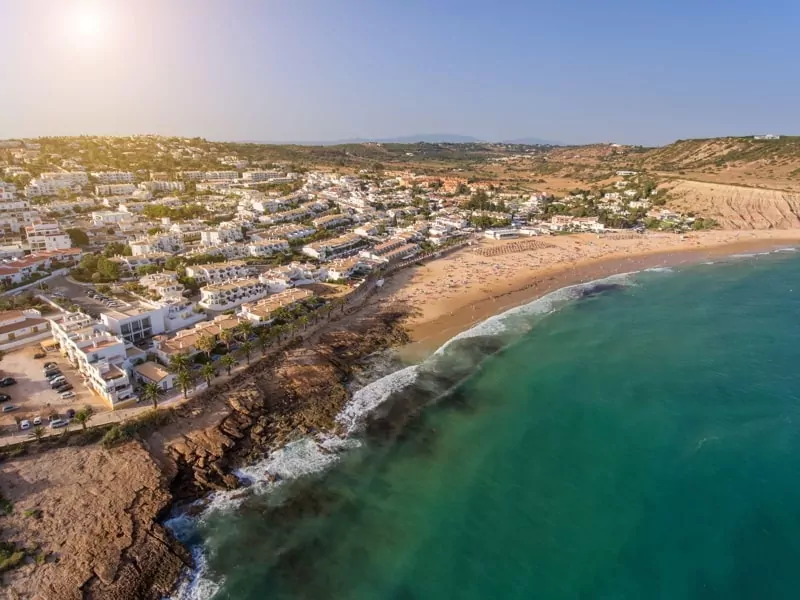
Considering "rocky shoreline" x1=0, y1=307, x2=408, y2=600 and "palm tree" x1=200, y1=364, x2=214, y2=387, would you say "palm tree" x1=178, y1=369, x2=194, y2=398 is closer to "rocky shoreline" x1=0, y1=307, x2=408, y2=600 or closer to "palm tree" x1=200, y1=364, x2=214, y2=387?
"rocky shoreline" x1=0, y1=307, x2=408, y2=600

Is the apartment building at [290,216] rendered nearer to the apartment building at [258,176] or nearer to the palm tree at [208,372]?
the apartment building at [258,176]

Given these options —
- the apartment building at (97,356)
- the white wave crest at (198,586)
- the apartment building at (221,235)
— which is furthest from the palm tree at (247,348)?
the apartment building at (221,235)

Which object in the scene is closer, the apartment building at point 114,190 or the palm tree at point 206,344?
the palm tree at point 206,344

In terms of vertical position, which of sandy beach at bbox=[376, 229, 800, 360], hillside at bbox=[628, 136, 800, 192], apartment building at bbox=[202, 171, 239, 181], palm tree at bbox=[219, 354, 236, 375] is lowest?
sandy beach at bbox=[376, 229, 800, 360]

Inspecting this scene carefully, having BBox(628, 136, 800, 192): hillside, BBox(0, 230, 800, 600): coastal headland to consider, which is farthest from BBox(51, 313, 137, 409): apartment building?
BBox(628, 136, 800, 192): hillside

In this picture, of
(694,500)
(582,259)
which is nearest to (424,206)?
(582,259)

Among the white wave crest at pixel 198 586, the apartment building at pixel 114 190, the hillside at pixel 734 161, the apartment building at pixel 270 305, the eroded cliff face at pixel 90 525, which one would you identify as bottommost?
the white wave crest at pixel 198 586
